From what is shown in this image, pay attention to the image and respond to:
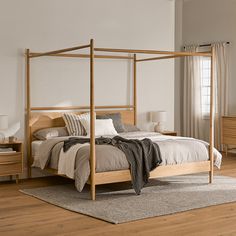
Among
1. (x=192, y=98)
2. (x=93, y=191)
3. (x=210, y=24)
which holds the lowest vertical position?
(x=93, y=191)

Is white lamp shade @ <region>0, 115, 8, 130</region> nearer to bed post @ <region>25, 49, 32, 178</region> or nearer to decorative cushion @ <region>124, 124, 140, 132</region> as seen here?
bed post @ <region>25, 49, 32, 178</region>

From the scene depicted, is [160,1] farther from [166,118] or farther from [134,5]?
[166,118]

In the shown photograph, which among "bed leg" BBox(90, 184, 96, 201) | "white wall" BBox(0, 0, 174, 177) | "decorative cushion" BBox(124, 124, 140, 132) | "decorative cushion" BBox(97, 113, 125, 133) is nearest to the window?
"white wall" BBox(0, 0, 174, 177)

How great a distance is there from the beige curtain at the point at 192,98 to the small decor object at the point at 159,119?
7.95 ft

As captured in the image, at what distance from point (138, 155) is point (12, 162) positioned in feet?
5.52

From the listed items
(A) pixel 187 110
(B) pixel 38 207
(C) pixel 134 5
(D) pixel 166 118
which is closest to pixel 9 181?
(B) pixel 38 207

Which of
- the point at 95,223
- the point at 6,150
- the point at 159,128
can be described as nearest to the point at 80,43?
the point at 159,128

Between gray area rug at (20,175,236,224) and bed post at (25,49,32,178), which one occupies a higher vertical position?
bed post at (25,49,32,178)

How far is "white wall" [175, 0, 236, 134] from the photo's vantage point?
9.45 meters

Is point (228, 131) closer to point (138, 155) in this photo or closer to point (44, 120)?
point (44, 120)

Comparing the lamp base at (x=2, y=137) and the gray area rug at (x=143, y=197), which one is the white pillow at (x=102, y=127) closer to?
the gray area rug at (x=143, y=197)

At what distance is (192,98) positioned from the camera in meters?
10.3

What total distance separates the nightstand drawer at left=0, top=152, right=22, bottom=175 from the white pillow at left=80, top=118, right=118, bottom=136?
0.97 meters

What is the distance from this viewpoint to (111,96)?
7723 mm
